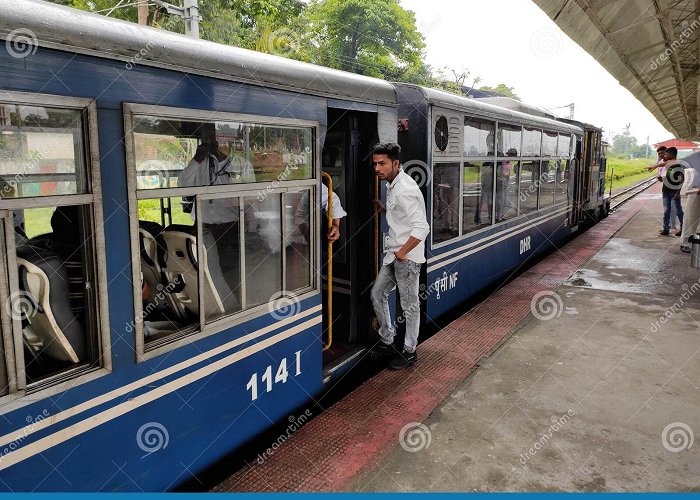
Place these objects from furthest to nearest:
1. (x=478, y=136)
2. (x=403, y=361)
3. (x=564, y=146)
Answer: (x=564, y=146) → (x=478, y=136) → (x=403, y=361)

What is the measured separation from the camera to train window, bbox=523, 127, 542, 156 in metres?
7.96

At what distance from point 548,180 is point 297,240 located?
24.0ft

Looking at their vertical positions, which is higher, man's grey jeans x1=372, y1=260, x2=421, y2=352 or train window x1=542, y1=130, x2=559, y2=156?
train window x1=542, y1=130, x2=559, y2=156

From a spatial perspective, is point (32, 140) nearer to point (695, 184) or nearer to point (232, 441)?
point (232, 441)

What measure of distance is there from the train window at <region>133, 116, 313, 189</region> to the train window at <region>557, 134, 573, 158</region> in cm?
808

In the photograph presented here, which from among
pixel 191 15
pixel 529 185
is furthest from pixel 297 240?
pixel 191 15

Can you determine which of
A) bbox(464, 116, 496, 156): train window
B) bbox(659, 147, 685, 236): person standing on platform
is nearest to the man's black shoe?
bbox(464, 116, 496, 156): train window

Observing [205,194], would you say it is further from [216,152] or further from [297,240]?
[297,240]

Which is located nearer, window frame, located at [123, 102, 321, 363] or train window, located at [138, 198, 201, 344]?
window frame, located at [123, 102, 321, 363]

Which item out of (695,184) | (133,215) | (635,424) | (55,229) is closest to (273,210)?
(133,215)

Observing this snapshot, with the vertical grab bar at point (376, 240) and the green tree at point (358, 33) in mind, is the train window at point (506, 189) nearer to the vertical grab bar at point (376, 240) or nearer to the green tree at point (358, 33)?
the vertical grab bar at point (376, 240)

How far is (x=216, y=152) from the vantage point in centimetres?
287

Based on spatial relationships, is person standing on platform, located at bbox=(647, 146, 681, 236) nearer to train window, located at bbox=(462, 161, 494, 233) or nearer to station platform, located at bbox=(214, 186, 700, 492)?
station platform, located at bbox=(214, 186, 700, 492)

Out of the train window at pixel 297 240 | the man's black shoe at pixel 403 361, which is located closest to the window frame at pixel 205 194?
the train window at pixel 297 240
